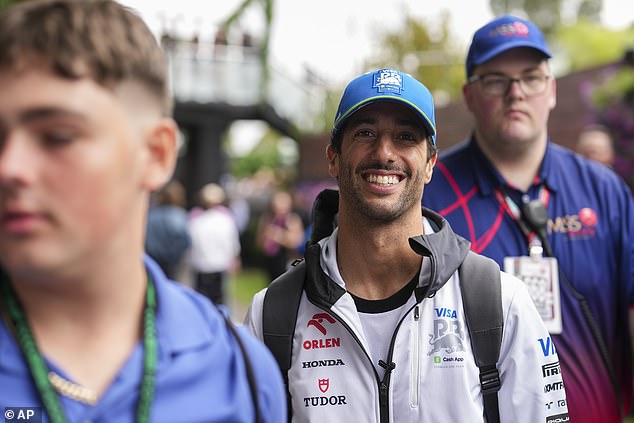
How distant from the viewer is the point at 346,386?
9.21ft

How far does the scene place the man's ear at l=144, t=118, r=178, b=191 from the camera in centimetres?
185

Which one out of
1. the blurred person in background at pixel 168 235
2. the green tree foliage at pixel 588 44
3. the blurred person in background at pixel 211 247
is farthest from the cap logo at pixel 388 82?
the green tree foliage at pixel 588 44

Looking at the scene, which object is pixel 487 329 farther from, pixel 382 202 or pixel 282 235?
pixel 282 235

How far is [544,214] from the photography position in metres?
3.78

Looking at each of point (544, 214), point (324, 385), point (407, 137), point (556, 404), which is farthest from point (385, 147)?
point (544, 214)

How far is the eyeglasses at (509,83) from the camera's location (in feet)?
12.9

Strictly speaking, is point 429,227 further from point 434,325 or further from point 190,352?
point 190,352

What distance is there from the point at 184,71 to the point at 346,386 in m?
20.6

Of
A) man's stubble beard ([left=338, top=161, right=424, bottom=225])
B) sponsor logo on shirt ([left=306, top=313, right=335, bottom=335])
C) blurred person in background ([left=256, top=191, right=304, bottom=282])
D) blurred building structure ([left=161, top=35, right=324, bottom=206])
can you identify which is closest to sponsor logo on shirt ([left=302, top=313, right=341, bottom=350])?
→ sponsor logo on shirt ([left=306, top=313, right=335, bottom=335])

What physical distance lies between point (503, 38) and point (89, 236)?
273cm

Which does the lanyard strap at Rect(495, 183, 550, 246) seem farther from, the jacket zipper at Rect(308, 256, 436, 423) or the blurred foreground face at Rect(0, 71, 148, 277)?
the blurred foreground face at Rect(0, 71, 148, 277)

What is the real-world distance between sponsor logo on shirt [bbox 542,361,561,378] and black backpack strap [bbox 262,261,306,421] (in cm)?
85

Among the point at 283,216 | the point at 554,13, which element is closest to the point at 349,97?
the point at 283,216

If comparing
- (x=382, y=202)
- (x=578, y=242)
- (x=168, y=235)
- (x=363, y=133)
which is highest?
(x=363, y=133)
